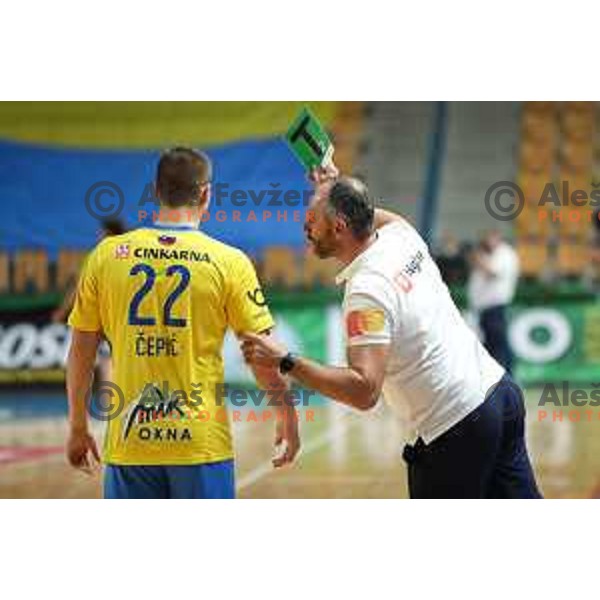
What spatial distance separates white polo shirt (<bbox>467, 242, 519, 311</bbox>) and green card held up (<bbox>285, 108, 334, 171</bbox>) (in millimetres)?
7242

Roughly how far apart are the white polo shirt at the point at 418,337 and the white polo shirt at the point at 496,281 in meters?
7.58

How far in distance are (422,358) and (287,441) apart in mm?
549

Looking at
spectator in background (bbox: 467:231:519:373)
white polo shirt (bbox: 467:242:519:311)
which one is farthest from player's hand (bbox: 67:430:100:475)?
white polo shirt (bbox: 467:242:519:311)

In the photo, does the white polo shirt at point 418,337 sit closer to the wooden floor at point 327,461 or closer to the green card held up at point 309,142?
the green card held up at point 309,142

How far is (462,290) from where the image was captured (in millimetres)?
12852

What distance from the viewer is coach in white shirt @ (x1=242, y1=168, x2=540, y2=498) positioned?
396 cm

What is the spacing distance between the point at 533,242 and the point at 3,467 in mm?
6579

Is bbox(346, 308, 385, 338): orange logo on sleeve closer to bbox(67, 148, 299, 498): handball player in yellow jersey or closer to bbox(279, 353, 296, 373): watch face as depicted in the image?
bbox(279, 353, 296, 373): watch face

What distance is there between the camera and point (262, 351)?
3730 millimetres

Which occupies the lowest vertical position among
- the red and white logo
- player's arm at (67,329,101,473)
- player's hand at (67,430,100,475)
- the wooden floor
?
the wooden floor

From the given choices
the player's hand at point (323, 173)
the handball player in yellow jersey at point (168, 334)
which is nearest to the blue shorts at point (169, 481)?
the handball player in yellow jersey at point (168, 334)

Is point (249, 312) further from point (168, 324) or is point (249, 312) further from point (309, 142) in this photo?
point (309, 142)

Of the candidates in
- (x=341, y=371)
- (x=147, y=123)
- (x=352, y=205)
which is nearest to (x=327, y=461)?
(x=352, y=205)

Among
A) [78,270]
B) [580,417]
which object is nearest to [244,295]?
[580,417]
